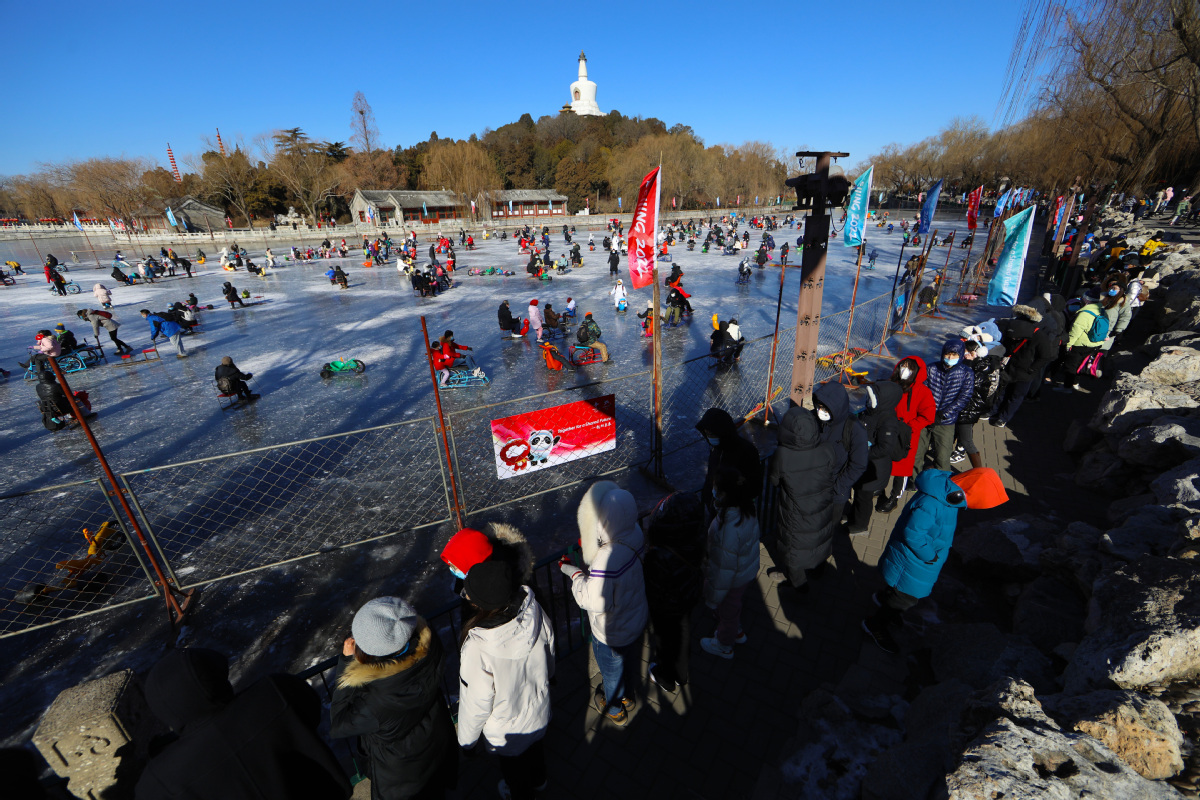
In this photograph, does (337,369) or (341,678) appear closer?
(341,678)

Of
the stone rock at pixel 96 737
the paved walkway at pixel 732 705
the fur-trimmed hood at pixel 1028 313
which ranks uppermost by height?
the fur-trimmed hood at pixel 1028 313

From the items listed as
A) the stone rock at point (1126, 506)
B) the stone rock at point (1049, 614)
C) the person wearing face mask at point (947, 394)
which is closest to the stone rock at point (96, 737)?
the stone rock at point (1049, 614)

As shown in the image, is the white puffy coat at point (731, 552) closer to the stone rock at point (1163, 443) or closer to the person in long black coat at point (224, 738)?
the person in long black coat at point (224, 738)

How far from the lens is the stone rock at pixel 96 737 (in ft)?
7.18

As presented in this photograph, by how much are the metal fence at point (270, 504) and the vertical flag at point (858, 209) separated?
134 inches

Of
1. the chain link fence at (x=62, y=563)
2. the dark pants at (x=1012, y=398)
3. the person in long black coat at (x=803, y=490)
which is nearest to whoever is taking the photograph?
the person in long black coat at (x=803, y=490)

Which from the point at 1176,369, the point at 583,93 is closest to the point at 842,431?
the point at 1176,369

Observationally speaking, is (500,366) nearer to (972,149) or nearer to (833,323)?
(833,323)

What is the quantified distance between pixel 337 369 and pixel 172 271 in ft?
86.5

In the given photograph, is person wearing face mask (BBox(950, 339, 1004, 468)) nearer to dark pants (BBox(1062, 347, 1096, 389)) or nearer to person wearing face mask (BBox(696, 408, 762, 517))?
person wearing face mask (BBox(696, 408, 762, 517))

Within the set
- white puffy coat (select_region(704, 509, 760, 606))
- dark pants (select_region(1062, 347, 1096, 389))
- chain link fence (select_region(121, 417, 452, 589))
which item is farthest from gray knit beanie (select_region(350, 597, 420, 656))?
dark pants (select_region(1062, 347, 1096, 389))

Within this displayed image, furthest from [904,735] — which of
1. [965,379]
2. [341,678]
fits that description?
[965,379]

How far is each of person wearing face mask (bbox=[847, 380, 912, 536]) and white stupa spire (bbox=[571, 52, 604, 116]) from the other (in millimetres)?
119711

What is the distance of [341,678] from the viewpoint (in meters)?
2.03
